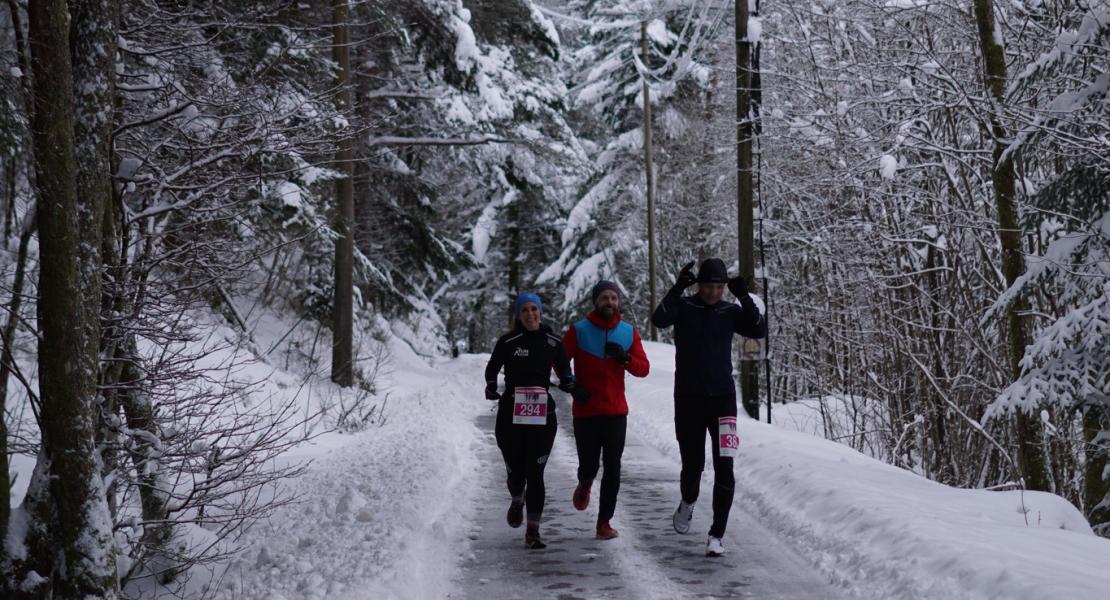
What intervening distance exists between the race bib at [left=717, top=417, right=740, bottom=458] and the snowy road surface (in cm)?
78

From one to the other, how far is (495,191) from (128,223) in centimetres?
3257

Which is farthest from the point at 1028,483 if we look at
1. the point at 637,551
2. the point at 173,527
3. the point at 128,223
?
the point at 128,223

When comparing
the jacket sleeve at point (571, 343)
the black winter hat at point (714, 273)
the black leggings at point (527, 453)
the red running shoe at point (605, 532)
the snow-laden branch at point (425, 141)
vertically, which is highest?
the snow-laden branch at point (425, 141)

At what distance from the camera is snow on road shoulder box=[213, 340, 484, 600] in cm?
639

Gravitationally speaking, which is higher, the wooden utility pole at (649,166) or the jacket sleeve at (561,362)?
the wooden utility pole at (649,166)

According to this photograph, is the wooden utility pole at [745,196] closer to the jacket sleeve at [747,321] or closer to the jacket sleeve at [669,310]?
the jacket sleeve at [747,321]

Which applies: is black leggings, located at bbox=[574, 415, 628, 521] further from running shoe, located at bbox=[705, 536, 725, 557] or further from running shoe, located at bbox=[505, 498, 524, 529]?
running shoe, located at bbox=[705, 536, 725, 557]

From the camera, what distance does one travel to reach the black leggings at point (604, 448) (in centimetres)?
→ 795

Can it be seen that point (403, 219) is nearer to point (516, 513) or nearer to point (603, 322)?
point (603, 322)

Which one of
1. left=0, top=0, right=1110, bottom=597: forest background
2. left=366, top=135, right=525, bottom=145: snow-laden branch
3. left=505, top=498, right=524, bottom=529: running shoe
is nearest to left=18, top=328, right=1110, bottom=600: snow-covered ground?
left=505, top=498, right=524, bottom=529: running shoe

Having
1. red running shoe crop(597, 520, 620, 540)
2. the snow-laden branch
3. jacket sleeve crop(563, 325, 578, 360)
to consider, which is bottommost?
red running shoe crop(597, 520, 620, 540)

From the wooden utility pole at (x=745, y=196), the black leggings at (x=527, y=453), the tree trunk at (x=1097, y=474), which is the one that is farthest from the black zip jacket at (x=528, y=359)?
the wooden utility pole at (x=745, y=196)

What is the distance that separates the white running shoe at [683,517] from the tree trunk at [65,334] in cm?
417

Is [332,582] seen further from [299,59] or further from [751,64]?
[751,64]
